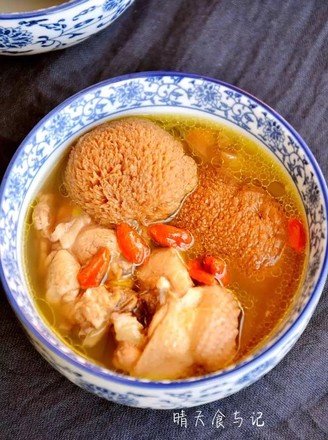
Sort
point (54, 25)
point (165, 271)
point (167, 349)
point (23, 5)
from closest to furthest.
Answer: point (167, 349), point (165, 271), point (54, 25), point (23, 5)

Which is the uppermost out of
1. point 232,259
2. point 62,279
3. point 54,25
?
point 54,25

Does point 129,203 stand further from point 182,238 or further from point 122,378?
point 122,378

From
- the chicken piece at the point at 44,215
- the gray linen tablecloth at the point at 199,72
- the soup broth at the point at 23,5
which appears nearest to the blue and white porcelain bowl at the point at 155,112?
the chicken piece at the point at 44,215

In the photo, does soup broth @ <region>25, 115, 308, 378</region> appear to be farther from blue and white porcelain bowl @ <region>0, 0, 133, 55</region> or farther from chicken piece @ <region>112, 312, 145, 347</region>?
blue and white porcelain bowl @ <region>0, 0, 133, 55</region>

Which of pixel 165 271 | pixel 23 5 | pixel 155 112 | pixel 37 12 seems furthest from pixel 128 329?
pixel 23 5

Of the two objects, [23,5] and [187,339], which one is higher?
[23,5]

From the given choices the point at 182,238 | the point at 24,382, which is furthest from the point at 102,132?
the point at 24,382

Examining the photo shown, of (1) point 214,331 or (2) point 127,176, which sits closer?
(1) point 214,331

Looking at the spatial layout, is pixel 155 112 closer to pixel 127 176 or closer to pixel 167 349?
pixel 127 176
